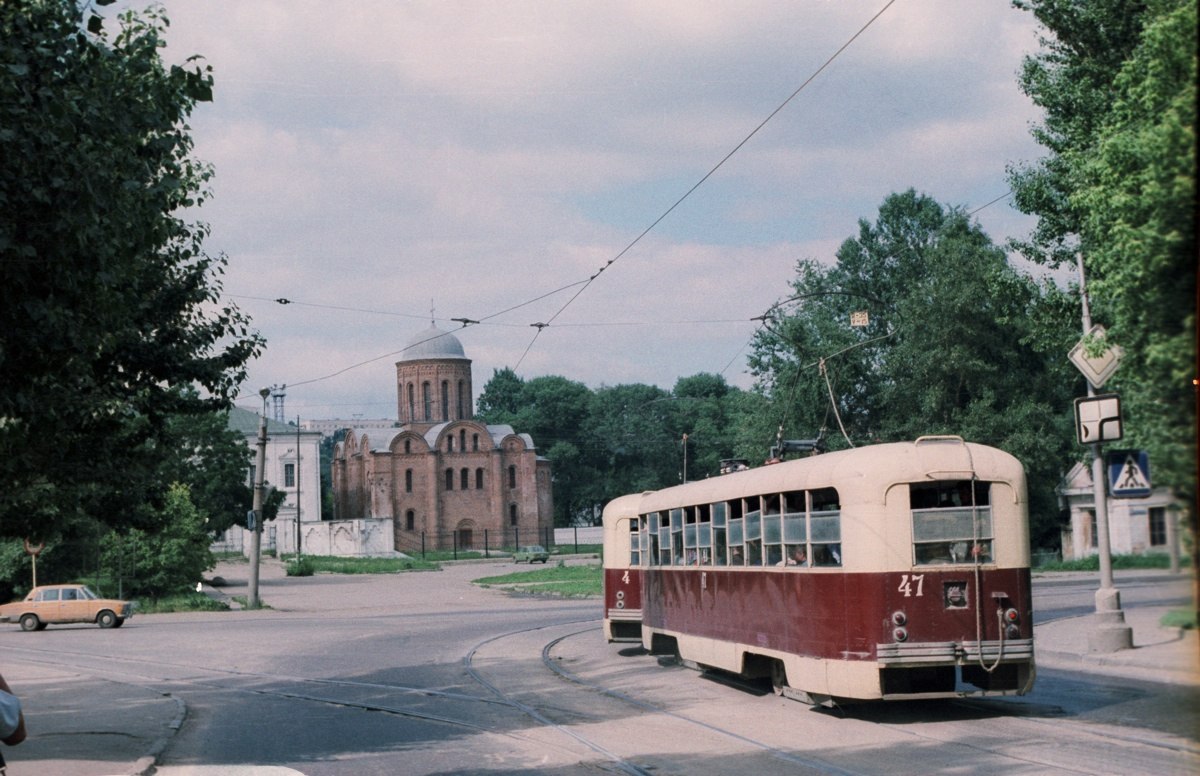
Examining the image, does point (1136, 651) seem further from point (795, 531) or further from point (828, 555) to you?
point (795, 531)

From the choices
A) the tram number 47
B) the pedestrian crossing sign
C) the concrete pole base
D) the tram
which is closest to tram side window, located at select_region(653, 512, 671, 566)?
the tram

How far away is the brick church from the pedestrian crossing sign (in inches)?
3955

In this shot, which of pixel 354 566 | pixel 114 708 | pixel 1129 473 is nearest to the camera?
pixel 1129 473

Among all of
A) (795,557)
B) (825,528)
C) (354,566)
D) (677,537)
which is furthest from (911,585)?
(354,566)

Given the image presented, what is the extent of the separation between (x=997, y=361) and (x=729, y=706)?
4193 cm

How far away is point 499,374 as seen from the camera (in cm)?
15100

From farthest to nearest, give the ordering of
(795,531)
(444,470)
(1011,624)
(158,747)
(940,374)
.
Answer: (444,470), (940,374), (795,531), (158,747), (1011,624)

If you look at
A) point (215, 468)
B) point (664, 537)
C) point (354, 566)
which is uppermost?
point (215, 468)

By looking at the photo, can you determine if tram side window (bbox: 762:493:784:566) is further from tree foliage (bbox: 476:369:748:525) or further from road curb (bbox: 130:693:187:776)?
tree foliage (bbox: 476:369:748:525)

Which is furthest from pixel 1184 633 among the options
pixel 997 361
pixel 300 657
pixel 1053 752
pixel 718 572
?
pixel 997 361

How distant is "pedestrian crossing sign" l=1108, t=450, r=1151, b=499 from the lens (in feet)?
8.00

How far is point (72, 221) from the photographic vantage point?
901 cm

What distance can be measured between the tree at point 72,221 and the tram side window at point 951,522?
806 centimetres

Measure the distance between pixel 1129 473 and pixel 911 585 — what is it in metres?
10.7
